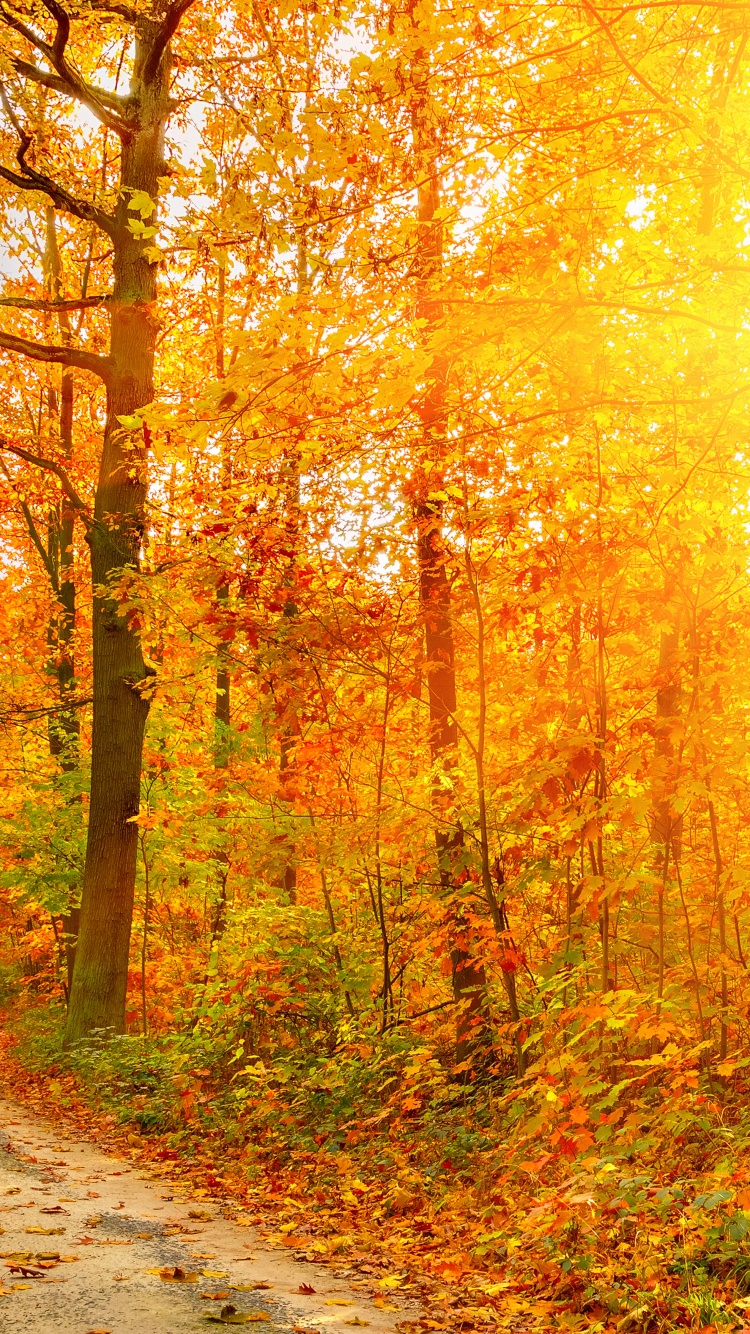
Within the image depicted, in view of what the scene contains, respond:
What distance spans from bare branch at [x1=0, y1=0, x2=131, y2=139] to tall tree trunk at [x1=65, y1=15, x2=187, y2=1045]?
0.72 ft

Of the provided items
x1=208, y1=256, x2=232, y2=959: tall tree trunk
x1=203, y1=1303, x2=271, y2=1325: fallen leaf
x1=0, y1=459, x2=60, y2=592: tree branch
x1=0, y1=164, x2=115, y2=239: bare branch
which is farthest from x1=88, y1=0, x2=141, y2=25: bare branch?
x1=203, y1=1303, x2=271, y2=1325: fallen leaf

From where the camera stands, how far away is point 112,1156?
23.7 feet

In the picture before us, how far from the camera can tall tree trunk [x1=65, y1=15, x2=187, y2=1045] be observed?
1070 cm

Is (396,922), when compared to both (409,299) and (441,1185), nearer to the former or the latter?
(441,1185)

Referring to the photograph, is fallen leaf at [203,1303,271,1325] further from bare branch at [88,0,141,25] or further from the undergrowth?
bare branch at [88,0,141,25]

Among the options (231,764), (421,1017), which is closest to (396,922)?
(421,1017)

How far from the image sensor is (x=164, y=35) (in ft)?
35.0

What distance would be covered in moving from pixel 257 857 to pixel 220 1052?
2161 mm

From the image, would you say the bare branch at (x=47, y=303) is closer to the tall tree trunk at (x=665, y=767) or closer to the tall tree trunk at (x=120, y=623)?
the tall tree trunk at (x=120, y=623)

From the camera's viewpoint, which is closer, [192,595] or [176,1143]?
[176,1143]

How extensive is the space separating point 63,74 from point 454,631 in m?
7.32

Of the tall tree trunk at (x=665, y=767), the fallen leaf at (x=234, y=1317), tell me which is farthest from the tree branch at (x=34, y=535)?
the fallen leaf at (x=234, y=1317)

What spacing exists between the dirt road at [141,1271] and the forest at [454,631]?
0.45 m

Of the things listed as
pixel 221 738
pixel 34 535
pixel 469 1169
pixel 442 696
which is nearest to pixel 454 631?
pixel 442 696
